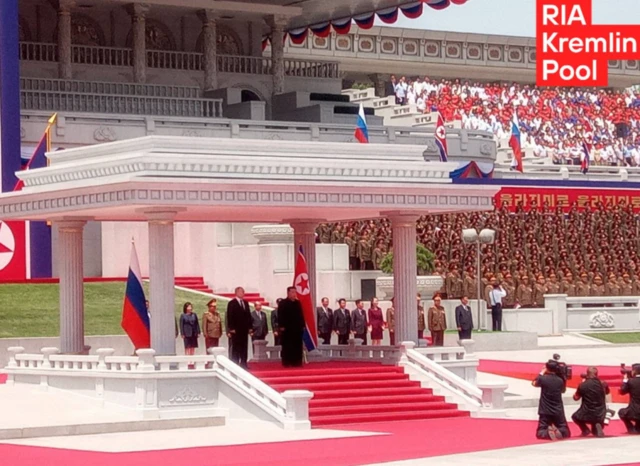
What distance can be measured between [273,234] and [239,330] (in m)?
13.2

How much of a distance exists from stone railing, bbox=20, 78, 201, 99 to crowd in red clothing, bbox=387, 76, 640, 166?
40.2ft

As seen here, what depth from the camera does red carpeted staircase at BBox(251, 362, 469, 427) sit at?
26.1 m

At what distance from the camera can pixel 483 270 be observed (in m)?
46.6

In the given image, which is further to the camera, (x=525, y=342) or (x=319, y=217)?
(x=525, y=342)

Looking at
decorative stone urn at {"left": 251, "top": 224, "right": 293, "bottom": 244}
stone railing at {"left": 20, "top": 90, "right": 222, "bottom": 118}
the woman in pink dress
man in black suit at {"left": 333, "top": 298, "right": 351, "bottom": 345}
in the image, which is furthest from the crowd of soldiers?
stone railing at {"left": 20, "top": 90, "right": 222, "bottom": 118}

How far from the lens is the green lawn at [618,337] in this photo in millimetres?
43125

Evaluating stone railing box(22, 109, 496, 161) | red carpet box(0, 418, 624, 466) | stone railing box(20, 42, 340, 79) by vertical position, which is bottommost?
red carpet box(0, 418, 624, 466)

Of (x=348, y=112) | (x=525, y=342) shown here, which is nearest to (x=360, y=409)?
(x=525, y=342)

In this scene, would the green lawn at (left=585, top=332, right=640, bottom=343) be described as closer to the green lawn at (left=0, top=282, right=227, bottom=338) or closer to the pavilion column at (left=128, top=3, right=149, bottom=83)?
the green lawn at (left=0, top=282, right=227, bottom=338)

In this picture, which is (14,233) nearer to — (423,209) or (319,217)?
(319,217)

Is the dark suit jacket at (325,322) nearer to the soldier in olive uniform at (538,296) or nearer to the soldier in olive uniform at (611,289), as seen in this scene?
the soldier in olive uniform at (538,296)

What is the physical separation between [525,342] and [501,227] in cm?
923

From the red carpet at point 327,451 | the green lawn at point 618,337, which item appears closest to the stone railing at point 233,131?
the green lawn at point 618,337

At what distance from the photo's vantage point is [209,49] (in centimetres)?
5872
